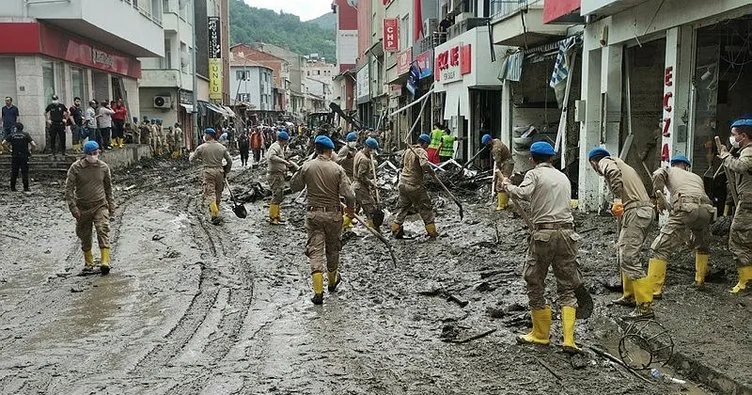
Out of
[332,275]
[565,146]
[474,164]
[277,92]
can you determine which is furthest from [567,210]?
[277,92]

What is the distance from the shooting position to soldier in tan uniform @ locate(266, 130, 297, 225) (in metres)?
14.6

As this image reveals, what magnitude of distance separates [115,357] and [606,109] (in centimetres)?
986

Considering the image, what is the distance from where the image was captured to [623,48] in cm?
1283

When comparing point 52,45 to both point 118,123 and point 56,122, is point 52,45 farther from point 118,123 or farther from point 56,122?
point 118,123

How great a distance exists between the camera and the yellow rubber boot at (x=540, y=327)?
6453 mm

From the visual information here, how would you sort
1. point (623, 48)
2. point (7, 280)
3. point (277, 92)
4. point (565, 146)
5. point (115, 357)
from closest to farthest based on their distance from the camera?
point (115, 357)
point (7, 280)
point (623, 48)
point (565, 146)
point (277, 92)

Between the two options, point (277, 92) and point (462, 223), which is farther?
point (277, 92)

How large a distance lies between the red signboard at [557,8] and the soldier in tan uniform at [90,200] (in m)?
8.27

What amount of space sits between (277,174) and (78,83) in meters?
14.4

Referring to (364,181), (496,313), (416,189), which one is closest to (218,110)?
(364,181)

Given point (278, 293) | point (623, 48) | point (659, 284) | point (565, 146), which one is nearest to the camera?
point (659, 284)

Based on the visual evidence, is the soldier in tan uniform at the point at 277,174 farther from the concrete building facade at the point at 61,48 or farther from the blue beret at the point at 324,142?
the concrete building facade at the point at 61,48

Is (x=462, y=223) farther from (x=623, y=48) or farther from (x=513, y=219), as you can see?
(x=623, y=48)

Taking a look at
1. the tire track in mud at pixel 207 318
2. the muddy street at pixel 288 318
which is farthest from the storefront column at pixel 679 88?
the tire track in mud at pixel 207 318
